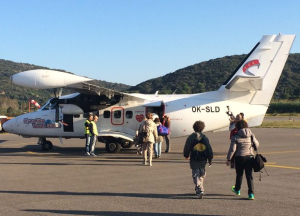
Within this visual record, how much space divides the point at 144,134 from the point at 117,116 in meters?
4.96

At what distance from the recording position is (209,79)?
4107 inches

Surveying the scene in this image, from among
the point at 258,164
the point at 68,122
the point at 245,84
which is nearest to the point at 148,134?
the point at 245,84

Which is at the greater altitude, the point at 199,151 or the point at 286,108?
the point at 286,108

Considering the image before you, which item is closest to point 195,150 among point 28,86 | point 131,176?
point 131,176

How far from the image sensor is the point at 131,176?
10.8m

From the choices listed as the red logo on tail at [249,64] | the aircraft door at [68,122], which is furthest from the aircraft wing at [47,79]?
the red logo on tail at [249,64]

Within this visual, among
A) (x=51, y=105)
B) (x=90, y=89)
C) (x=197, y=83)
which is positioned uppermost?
(x=197, y=83)

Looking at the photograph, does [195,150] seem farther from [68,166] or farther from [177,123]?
[177,123]

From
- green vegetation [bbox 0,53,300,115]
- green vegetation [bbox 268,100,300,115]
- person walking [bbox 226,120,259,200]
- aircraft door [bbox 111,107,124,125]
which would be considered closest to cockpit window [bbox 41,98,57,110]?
aircraft door [bbox 111,107,124,125]

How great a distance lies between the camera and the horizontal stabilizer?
48.1 ft

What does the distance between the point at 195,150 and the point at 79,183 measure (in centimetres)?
347

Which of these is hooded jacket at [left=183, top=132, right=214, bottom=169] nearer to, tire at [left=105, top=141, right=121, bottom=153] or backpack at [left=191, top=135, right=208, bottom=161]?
backpack at [left=191, top=135, right=208, bottom=161]

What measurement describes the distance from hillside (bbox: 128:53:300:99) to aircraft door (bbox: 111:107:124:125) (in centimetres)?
6676

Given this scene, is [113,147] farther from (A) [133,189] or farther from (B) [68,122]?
(A) [133,189]
